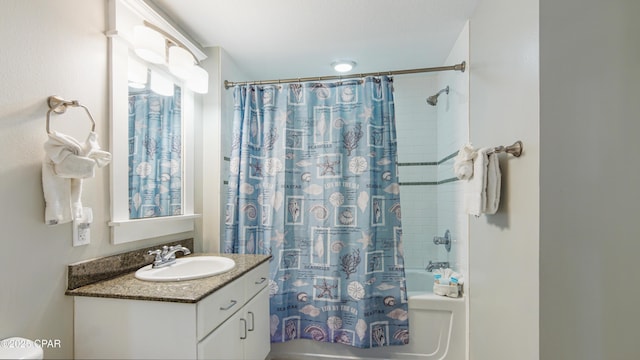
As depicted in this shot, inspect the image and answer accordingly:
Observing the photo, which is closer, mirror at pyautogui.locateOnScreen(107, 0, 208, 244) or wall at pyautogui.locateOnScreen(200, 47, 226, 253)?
mirror at pyautogui.locateOnScreen(107, 0, 208, 244)

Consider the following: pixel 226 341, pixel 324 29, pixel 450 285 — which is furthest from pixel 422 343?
pixel 324 29

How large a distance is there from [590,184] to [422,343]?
156 centimetres

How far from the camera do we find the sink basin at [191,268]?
158 centimetres

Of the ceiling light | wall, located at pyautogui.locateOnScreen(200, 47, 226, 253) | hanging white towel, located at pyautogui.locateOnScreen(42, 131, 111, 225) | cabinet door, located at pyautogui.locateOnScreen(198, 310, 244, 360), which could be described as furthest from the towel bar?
wall, located at pyautogui.locateOnScreen(200, 47, 226, 253)

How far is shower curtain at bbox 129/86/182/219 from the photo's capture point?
5.43 feet

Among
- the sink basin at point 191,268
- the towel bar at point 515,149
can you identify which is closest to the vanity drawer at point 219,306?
the sink basin at point 191,268

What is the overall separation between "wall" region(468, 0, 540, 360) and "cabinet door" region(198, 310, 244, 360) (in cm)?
129

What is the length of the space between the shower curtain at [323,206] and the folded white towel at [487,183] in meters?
0.74

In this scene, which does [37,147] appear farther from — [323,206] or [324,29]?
[324,29]

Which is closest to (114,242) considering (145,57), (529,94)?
(145,57)

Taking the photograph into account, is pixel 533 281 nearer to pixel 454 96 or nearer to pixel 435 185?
pixel 454 96

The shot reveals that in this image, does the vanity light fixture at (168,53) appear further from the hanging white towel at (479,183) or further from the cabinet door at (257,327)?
the hanging white towel at (479,183)

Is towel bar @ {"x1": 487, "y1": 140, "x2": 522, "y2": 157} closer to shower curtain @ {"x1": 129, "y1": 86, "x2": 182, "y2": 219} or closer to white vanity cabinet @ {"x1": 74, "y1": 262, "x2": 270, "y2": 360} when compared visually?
white vanity cabinet @ {"x1": 74, "y1": 262, "x2": 270, "y2": 360}

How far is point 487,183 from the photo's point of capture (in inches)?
57.2
